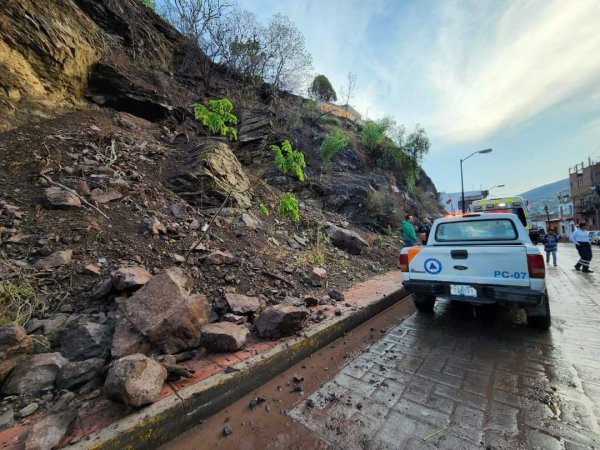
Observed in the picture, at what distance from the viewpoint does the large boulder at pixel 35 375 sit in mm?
2062

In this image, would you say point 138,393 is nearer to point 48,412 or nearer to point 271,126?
point 48,412

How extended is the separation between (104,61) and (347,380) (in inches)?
407

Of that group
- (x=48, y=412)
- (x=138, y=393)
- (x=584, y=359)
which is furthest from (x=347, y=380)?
(x=584, y=359)

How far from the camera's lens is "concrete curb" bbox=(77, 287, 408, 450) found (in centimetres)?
178

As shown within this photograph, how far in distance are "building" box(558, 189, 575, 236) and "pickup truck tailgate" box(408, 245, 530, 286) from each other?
196ft

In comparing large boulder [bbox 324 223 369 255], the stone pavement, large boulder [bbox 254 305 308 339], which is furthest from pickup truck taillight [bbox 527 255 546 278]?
large boulder [bbox 324 223 369 255]

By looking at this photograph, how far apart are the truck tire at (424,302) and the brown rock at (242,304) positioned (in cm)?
278

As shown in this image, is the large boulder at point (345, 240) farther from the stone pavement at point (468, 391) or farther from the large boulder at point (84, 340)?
the large boulder at point (84, 340)

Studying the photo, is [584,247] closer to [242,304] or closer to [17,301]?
[242,304]

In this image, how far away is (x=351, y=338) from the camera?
3719mm

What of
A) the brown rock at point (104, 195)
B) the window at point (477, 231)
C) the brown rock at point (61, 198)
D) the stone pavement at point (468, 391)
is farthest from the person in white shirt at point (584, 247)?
the brown rock at point (61, 198)

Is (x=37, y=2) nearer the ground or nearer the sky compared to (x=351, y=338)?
nearer the sky

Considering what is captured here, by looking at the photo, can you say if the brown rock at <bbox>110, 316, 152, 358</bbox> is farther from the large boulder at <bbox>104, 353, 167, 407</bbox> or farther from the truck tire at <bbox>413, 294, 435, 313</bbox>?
the truck tire at <bbox>413, 294, 435, 313</bbox>

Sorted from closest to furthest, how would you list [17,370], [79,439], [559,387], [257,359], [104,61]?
1. [79,439]
2. [17,370]
3. [559,387]
4. [257,359]
5. [104,61]
